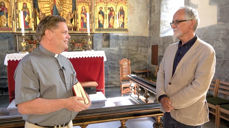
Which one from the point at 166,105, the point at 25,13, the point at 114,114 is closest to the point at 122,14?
the point at 25,13

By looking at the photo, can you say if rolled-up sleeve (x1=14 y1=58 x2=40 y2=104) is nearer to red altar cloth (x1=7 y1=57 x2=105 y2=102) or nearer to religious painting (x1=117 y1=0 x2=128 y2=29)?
red altar cloth (x1=7 y1=57 x2=105 y2=102)

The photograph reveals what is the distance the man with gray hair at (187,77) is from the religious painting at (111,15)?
4.28 m

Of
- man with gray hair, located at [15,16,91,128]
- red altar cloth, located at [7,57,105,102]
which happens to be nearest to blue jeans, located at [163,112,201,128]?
man with gray hair, located at [15,16,91,128]

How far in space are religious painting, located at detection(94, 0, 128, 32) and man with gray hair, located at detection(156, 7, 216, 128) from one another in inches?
169

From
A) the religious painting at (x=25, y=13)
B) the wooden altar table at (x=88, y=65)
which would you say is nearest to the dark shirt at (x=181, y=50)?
the wooden altar table at (x=88, y=65)

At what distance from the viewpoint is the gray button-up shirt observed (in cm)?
96

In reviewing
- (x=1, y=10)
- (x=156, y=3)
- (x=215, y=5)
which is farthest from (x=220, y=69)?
(x=1, y=10)

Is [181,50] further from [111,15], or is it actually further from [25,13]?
[25,13]

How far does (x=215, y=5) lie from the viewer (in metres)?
4.27

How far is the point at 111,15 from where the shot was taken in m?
5.66

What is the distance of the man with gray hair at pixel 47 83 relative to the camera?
96 centimetres

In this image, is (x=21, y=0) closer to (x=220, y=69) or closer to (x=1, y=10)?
(x=1, y=10)

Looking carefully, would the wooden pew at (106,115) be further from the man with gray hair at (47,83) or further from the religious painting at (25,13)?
the religious painting at (25,13)

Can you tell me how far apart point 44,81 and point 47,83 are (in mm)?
23
